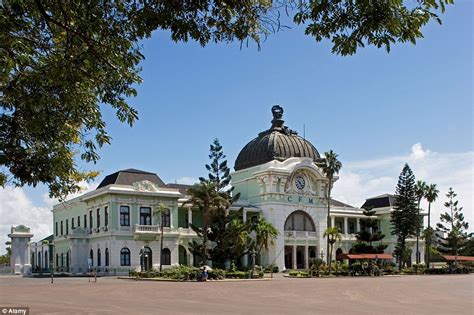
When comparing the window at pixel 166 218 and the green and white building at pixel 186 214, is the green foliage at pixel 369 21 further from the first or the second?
the window at pixel 166 218

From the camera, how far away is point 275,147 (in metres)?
70.1

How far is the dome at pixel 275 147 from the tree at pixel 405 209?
9.89 meters

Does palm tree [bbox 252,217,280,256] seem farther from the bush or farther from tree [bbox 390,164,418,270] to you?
tree [bbox 390,164,418,270]

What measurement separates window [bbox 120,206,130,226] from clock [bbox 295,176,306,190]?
65.1 ft

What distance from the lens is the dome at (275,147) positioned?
7019 centimetres

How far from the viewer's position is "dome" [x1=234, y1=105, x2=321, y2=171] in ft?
230

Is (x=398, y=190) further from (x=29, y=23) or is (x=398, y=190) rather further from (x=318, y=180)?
(x=29, y=23)

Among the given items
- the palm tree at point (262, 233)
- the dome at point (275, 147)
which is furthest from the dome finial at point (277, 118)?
the palm tree at point (262, 233)

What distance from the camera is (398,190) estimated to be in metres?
70.9

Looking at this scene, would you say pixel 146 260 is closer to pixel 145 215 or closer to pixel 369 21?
pixel 145 215

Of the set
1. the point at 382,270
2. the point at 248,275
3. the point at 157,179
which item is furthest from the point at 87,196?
the point at 382,270

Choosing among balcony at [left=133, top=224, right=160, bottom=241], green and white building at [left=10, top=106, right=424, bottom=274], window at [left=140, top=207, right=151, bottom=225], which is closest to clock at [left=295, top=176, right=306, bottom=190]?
green and white building at [left=10, top=106, right=424, bottom=274]

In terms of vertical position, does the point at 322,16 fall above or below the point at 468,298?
Result: above

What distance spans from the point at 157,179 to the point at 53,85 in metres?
56.0
